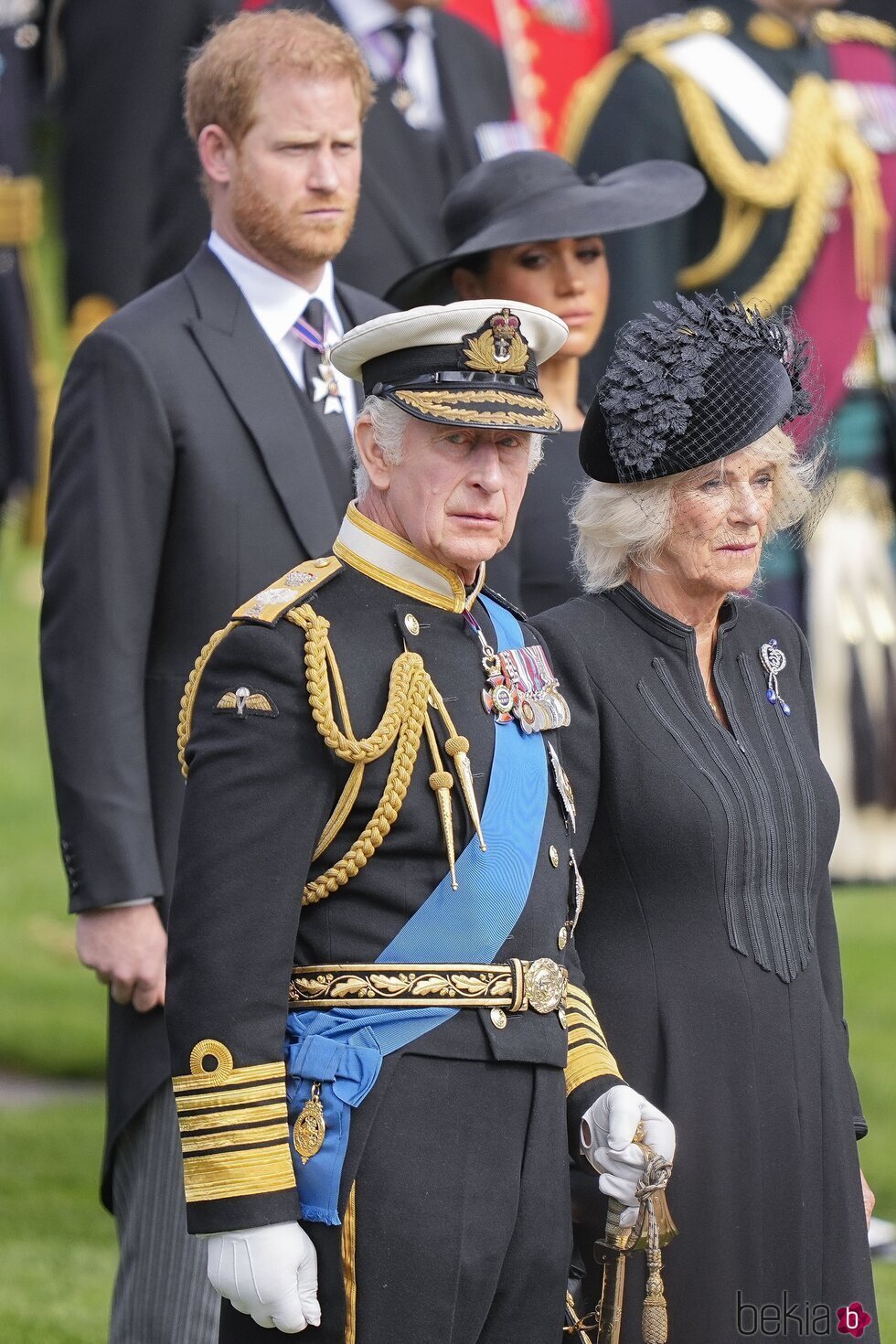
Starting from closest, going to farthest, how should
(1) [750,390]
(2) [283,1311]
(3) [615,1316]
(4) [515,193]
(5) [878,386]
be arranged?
(2) [283,1311], (3) [615,1316], (1) [750,390], (4) [515,193], (5) [878,386]

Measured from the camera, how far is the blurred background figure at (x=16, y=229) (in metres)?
7.02

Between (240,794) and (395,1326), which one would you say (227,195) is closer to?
(240,794)

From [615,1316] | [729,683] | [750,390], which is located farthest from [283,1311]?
[750,390]

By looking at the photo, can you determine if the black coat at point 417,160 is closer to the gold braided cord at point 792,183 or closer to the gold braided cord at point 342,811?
the gold braided cord at point 792,183

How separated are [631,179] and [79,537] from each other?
1.41 meters

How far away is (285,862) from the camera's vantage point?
10.1 feet

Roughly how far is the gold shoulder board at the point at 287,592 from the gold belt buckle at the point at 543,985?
1.77 ft

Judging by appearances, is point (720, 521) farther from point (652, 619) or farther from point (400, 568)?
point (400, 568)

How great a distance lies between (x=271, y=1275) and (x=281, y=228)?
190 centimetres

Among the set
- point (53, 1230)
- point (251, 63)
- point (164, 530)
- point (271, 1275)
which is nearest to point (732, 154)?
point (251, 63)

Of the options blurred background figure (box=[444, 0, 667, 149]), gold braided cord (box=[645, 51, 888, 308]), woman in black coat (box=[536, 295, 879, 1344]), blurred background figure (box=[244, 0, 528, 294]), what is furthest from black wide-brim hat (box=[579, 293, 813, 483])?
blurred background figure (box=[444, 0, 667, 149])

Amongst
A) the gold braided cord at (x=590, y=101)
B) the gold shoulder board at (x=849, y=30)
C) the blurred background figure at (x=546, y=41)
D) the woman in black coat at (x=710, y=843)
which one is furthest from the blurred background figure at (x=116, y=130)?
the woman in black coat at (x=710, y=843)

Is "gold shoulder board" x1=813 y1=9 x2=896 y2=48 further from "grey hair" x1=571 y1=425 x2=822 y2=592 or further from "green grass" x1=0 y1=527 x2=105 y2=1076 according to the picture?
"green grass" x1=0 y1=527 x2=105 y2=1076

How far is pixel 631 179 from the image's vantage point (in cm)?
487
